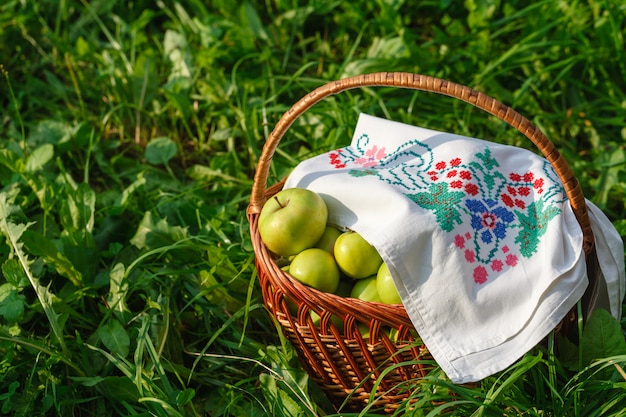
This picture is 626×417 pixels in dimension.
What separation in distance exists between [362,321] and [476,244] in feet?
1.07

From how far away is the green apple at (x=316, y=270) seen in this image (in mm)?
1646

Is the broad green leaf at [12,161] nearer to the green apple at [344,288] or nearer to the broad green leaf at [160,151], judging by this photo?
the broad green leaf at [160,151]

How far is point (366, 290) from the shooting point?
1.67m

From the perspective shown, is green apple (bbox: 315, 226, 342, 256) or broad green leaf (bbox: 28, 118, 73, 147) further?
broad green leaf (bbox: 28, 118, 73, 147)

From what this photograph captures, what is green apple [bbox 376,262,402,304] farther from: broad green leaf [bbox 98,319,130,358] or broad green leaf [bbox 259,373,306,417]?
broad green leaf [bbox 98,319,130,358]

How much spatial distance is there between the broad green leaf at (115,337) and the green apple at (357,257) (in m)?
0.63

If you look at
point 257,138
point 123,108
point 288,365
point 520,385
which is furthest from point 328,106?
point 520,385

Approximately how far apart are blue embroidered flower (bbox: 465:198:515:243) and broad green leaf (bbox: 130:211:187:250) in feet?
3.01

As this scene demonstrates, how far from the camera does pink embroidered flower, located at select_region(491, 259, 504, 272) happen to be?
5.25ft

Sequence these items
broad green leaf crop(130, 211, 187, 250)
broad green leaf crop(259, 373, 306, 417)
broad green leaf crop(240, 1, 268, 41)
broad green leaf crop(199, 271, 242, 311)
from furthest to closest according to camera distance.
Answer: broad green leaf crop(240, 1, 268, 41) < broad green leaf crop(130, 211, 187, 250) < broad green leaf crop(199, 271, 242, 311) < broad green leaf crop(259, 373, 306, 417)

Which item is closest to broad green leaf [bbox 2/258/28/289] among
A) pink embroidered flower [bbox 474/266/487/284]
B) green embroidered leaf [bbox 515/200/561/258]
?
pink embroidered flower [bbox 474/266/487/284]

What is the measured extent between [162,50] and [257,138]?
856mm

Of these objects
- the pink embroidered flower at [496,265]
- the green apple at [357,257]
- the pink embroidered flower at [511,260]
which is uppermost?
the green apple at [357,257]

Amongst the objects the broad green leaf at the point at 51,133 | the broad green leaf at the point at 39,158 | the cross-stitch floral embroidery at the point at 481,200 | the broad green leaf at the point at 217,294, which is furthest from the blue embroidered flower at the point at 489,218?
the broad green leaf at the point at 51,133
